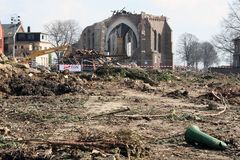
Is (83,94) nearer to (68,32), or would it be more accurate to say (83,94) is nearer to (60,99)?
(60,99)

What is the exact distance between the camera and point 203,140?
377 inches

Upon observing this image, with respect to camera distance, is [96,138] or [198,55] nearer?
[96,138]

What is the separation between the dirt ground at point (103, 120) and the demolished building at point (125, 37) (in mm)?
55495

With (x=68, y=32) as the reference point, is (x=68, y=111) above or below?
below

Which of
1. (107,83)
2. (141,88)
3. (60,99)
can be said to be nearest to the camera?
(60,99)

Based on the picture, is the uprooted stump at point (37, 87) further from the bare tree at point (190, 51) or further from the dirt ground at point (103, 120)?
the bare tree at point (190, 51)

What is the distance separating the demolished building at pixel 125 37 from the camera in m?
81.0

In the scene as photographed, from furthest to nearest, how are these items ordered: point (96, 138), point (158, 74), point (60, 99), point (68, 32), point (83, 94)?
point (68, 32) < point (158, 74) < point (83, 94) < point (60, 99) < point (96, 138)

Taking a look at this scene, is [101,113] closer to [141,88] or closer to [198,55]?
[141,88]

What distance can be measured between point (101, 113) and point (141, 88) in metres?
9.99

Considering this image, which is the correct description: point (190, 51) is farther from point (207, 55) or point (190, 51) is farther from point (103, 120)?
point (103, 120)

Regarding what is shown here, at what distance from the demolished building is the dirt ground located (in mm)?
55495

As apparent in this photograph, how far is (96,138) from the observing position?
→ 8.88 m

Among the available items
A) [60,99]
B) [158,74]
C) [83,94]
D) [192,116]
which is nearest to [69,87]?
[83,94]
